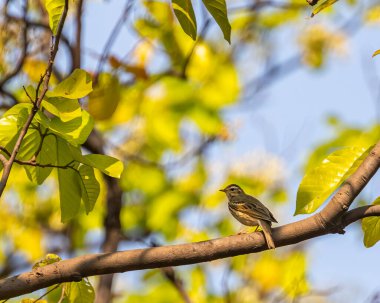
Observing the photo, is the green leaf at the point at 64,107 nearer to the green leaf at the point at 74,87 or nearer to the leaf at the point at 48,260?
the green leaf at the point at 74,87

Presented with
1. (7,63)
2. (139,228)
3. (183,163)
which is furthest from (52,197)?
(7,63)

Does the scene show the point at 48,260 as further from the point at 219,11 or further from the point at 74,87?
the point at 219,11

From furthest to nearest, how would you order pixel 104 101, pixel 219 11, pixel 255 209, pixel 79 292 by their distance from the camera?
pixel 104 101
pixel 255 209
pixel 79 292
pixel 219 11

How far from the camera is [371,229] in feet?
8.05

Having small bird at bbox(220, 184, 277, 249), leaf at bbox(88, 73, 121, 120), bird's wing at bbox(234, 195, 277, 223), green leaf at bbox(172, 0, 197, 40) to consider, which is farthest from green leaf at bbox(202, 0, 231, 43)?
leaf at bbox(88, 73, 121, 120)

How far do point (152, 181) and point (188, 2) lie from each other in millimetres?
4393

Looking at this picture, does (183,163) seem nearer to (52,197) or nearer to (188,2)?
(52,197)

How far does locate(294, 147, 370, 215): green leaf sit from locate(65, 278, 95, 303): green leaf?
795 millimetres

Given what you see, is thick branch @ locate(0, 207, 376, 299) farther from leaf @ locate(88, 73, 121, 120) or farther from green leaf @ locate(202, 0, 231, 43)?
leaf @ locate(88, 73, 121, 120)

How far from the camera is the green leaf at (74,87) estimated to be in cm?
225

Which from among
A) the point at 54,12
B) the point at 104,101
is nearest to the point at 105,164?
the point at 54,12

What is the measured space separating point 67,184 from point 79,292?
41cm

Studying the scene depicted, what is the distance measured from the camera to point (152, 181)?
644cm

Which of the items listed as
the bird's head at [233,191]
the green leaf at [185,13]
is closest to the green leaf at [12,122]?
the green leaf at [185,13]
